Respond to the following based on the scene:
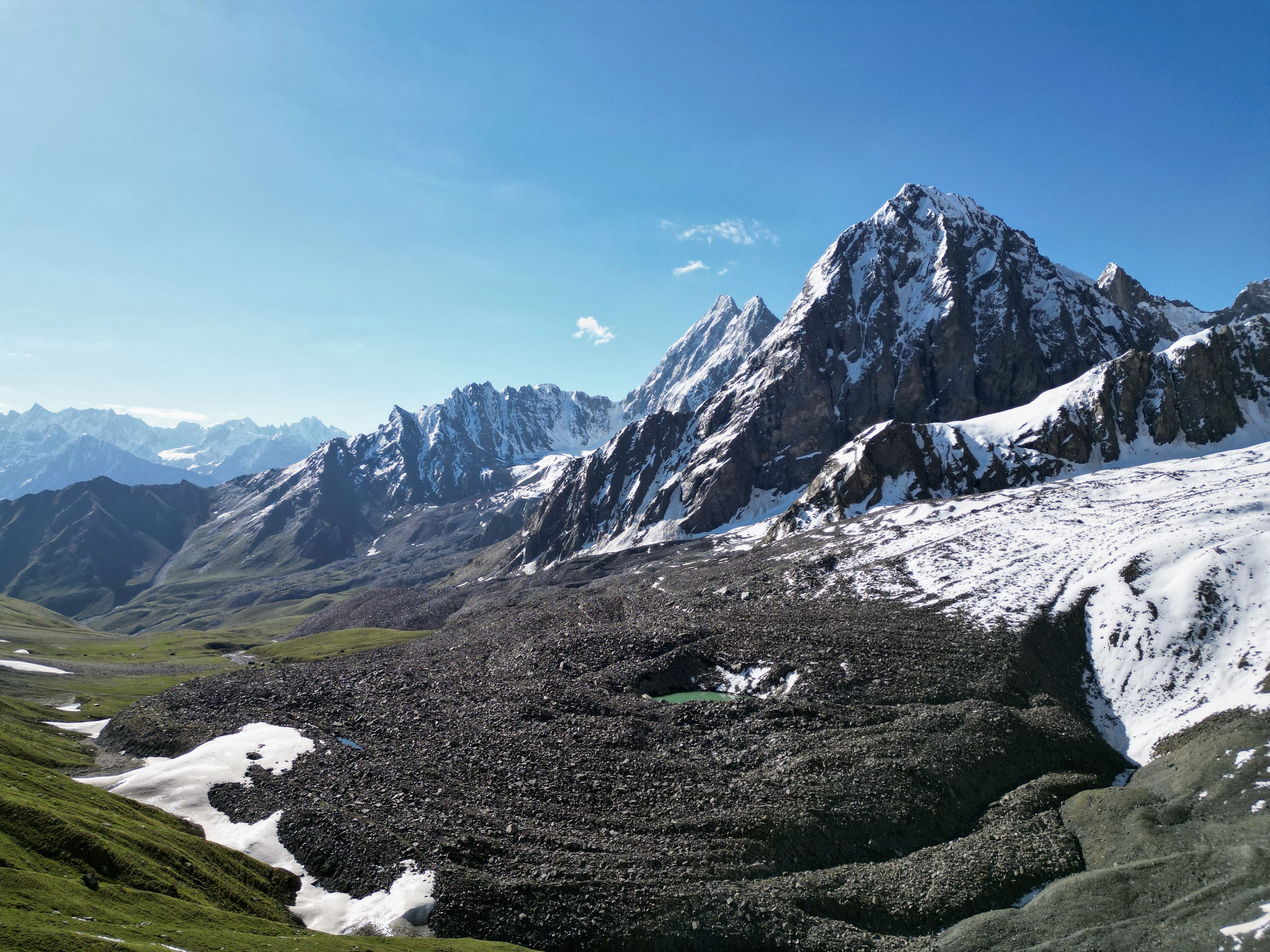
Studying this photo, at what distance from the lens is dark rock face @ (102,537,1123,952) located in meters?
39.0

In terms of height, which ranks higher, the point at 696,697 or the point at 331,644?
the point at 696,697

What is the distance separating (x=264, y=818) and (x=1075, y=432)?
16315 centimetres

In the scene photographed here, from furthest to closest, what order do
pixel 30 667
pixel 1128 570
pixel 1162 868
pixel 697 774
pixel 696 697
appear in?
pixel 30 667, pixel 1128 570, pixel 696 697, pixel 697 774, pixel 1162 868

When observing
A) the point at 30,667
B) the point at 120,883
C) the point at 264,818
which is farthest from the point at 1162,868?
the point at 30,667

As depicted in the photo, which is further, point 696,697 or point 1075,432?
point 1075,432

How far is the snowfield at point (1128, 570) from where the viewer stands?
198ft

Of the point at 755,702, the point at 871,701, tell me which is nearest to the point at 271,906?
the point at 755,702

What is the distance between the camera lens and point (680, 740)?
195 ft

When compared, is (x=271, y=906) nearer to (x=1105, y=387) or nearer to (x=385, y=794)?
(x=385, y=794)

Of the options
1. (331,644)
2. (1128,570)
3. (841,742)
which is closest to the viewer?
(841,742)

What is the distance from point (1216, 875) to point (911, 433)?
411 ft

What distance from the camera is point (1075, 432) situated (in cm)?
14300

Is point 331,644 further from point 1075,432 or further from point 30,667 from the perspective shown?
point 1075,432

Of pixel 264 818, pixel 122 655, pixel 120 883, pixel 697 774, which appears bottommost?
pixel 122 655
